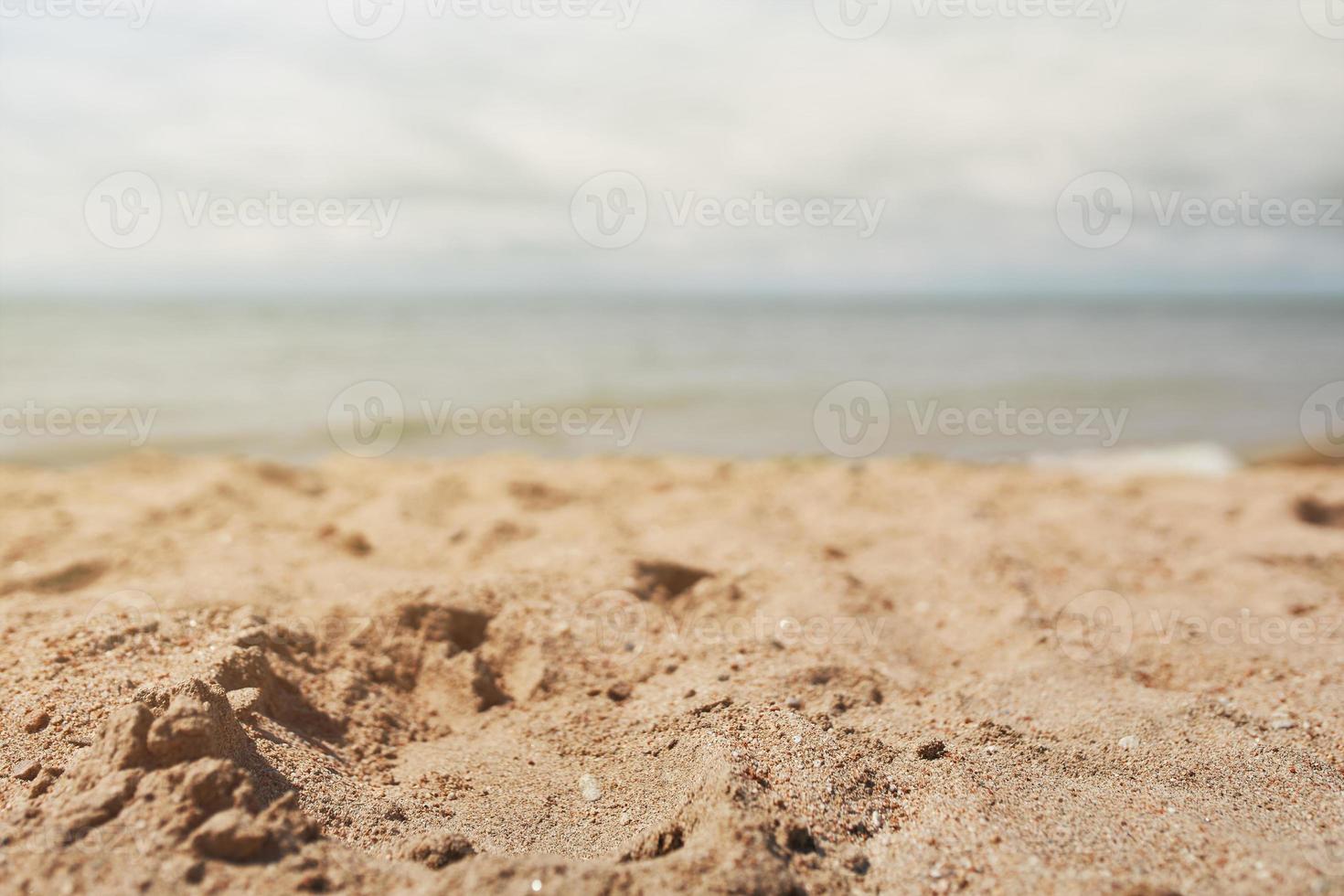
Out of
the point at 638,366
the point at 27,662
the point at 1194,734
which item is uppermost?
the point at 638,366

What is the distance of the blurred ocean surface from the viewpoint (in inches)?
351

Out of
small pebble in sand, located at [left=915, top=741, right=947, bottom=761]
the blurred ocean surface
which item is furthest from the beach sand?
the blurred ocean surface

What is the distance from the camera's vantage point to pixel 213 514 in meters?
4.15

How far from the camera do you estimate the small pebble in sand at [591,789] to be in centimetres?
212

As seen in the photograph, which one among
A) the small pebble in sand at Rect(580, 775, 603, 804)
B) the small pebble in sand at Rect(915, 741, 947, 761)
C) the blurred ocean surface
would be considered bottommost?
the small pebble in sand at Rect(580, 775, 603, 804)

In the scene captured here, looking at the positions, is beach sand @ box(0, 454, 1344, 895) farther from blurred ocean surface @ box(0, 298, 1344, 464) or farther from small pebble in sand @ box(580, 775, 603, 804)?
blurred ocean surface @ box(0, 298, 1344, 464)

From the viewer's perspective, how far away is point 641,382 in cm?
1305

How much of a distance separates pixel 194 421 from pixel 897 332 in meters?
23.5

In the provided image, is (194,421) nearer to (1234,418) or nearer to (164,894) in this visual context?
(164,894)

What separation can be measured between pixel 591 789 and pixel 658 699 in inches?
15.3

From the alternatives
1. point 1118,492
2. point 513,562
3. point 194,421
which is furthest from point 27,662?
point 194,421

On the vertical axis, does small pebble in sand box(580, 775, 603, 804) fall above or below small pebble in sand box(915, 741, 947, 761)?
below

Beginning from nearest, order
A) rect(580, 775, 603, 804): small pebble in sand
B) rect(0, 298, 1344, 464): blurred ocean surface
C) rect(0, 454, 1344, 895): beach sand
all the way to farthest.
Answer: rect(0, 454, 1344, 895): beach sand, rect(580, 775, 603, 804): small pebble in sand, rect(0, 298, 1344, 464): blurred ocean surface

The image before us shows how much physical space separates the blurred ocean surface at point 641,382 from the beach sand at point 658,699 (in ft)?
14.7
